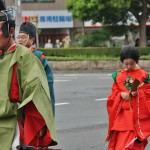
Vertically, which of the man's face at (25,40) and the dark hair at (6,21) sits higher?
the dark hair at (6,21)

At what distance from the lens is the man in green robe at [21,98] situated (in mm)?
3775

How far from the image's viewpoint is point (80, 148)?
28.1 feet

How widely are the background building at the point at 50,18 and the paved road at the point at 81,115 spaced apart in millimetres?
29840

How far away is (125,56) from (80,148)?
245 cm

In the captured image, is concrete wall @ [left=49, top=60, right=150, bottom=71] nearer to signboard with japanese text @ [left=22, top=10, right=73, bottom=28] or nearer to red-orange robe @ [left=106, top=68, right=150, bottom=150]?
red-orange robe @ [left=106, top=68, right=150, bottom=150]

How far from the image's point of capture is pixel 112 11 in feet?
97.8

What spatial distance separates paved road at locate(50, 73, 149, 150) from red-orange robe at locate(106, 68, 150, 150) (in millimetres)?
2011

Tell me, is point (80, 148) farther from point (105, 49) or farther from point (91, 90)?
point (105, 49)

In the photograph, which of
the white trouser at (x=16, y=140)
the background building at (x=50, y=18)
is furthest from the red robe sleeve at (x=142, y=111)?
the background building at (x=50, y=18)

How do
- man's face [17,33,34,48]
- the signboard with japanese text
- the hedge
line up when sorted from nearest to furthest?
man's face [17,33,34,48] < the hedge < the signboard with japanese text

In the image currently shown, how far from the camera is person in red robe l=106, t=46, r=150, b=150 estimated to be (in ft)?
21.3

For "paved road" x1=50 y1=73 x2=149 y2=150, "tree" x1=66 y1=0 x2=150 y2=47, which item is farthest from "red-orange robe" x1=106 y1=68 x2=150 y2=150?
"tree" x1=66 y1=0 x2=150 y2=47

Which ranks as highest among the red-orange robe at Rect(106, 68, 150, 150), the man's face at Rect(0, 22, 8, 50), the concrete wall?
the man's face at Rect(0, 22, 8, 50)

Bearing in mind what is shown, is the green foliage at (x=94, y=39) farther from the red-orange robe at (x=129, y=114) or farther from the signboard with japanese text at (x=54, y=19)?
the red-orange robe at (x=129, y=114)
